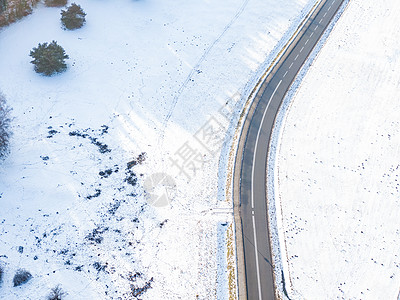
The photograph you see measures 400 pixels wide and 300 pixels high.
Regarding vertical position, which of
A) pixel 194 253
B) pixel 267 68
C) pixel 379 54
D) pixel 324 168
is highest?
pixel 379 54

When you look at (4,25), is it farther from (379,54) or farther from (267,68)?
(379,54)

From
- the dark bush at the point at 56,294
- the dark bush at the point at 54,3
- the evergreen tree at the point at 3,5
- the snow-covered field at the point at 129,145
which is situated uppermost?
the dark bush at the point at 54,3

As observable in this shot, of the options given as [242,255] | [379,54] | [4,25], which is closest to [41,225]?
[242,255]

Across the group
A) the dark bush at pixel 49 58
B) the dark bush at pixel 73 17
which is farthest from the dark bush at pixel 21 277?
the dark bush at pixel 73 17

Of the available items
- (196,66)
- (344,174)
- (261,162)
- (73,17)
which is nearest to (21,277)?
(261,162)

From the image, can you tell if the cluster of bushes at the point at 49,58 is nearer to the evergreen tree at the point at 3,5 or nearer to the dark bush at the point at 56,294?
the evergreen tree at the point at 3,5

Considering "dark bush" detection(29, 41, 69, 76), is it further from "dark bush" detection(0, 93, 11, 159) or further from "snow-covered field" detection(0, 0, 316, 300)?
"dark bush" detection(0, 93, 11, 159)
